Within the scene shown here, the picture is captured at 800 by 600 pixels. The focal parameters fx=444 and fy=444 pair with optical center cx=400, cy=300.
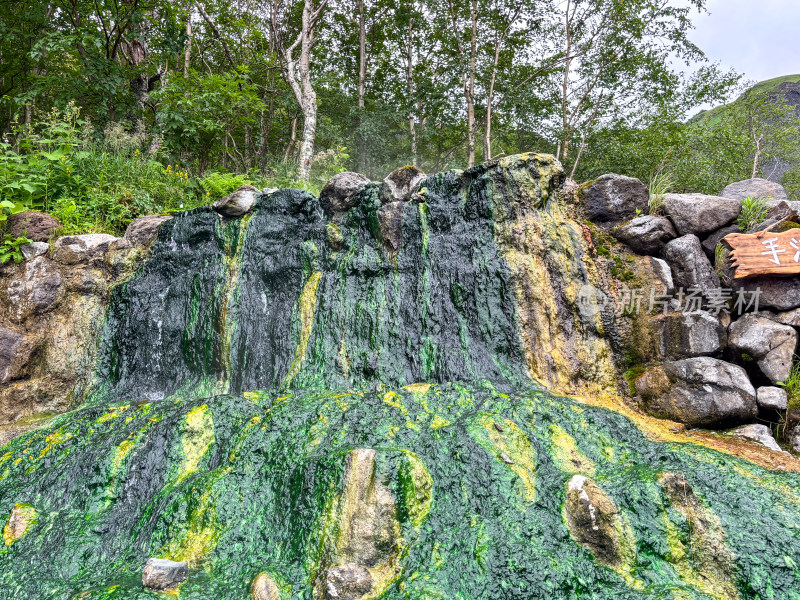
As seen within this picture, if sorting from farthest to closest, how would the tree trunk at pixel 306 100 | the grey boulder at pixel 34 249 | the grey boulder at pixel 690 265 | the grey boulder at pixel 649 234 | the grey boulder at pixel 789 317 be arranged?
the tree trunk at pixel 306 100 < the grey boulder at pixel 34 249 < the grey boulder at pixel 649 234 < the grey boulder at pixel 690 265 < the grey boulder at pixel 789 317

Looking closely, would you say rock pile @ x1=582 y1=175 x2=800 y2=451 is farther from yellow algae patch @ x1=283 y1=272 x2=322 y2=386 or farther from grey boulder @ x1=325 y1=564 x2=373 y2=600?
yellow algae patch @ x1=283 y1=272 x2=322 y2=386

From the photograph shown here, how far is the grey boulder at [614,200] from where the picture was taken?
20.7ft

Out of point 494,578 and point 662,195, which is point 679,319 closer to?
point 662,195

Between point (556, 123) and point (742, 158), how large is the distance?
550 centimetres

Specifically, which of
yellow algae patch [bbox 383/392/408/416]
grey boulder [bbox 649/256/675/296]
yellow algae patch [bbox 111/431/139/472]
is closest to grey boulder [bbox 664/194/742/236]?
grey boulder [bbox 649/256/675/296]

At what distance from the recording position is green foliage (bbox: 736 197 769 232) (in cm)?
569

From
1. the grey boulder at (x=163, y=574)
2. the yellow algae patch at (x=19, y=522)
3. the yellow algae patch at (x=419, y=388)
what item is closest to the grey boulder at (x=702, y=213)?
the yellow algae patch at (x=419, y=388)

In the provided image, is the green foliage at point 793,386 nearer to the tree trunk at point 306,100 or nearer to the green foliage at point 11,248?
the tree trunk at point 306,100

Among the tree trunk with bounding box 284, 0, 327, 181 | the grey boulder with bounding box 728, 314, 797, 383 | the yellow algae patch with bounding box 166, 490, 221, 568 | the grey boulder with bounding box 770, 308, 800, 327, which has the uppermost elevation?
the tree trunk with bounding box 284, 0, 327, 181

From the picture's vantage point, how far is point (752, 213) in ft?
18.7

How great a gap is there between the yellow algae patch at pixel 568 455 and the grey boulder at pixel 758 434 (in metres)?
1.84

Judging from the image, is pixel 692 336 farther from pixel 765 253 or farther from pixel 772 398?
pixel 765 253

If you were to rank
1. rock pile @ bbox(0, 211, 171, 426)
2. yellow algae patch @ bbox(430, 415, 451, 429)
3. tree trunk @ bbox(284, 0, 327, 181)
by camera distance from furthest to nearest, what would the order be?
tree trunk @ bbox(284, 0, 327, 181) → rock pile @ bbox(0, 211, 171, 426) → yellow algae patch @ bbox(430, 415, 451, 429)

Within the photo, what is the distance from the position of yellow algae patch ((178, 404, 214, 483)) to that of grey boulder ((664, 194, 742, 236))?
6289 millimetres
